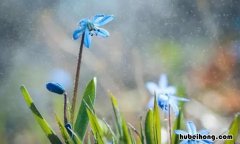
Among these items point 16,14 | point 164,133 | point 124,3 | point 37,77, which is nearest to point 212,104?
point 164,133

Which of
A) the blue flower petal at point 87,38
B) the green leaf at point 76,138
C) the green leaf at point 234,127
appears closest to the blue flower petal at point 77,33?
the blue flower petal at point 87,38

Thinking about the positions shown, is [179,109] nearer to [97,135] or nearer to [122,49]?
[97,135]

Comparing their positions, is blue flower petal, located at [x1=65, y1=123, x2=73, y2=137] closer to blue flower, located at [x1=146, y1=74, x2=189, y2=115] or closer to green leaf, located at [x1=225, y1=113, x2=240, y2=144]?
blue flower, located at [x1=146, y1=74, x2=189, y2=115]

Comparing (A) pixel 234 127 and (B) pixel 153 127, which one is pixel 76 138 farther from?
(A) pixel 234 127

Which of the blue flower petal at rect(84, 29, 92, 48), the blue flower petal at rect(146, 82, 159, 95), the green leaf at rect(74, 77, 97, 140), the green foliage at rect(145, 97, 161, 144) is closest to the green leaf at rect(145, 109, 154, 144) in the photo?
the green foliage at rect(145, 97, 161, 144)

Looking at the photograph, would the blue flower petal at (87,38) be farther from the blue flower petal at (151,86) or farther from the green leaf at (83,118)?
the blue flower petal at (151,86)

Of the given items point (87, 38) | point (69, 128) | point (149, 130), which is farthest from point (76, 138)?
point (87, 38)
